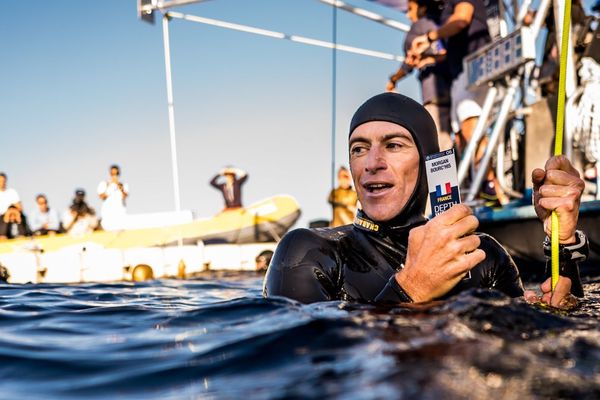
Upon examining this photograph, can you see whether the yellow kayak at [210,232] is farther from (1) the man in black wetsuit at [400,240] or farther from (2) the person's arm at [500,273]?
(2) the person's arm at [500,273]

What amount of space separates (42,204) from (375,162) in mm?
12769

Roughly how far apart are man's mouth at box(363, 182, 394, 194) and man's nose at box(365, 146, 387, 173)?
77 mm

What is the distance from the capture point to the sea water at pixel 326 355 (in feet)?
4.34

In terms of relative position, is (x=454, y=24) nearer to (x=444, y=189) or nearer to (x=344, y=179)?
(x=444, y=189)

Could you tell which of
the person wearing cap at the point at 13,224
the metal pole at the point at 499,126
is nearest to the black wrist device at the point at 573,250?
the metal pole at the point at 499,126

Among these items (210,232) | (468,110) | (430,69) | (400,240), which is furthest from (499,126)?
(210,232)

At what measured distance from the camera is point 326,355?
5.26 feet

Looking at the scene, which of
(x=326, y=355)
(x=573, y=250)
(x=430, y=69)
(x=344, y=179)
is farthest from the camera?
(x=344, y=179)

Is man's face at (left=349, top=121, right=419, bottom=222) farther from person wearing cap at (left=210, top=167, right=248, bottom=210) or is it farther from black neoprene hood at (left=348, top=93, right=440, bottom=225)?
person wearing cap at (left=210, top=167, right=248, bottom=210)

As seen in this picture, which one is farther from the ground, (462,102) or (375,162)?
(462,102)

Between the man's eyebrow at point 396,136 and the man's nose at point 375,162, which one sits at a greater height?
the man's eyebrow at point 396,136

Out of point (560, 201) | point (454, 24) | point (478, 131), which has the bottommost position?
point (560, 201)

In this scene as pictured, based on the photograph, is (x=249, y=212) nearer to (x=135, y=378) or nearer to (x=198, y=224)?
(x=198, y=224)

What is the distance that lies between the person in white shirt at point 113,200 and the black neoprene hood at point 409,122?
417 inches
